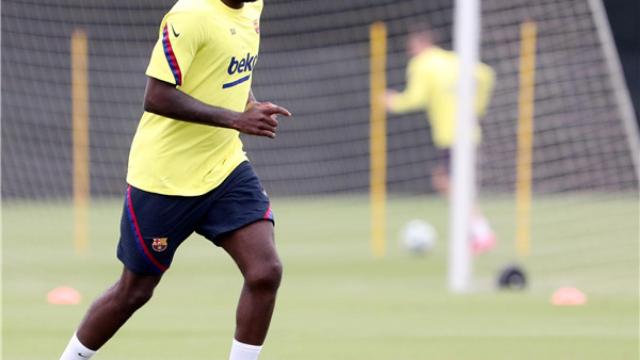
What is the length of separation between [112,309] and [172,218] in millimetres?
498

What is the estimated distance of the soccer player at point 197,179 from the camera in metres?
5.81

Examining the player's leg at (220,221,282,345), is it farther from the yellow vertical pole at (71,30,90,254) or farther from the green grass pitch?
the yellow vertical pole at (71,30,90,254)

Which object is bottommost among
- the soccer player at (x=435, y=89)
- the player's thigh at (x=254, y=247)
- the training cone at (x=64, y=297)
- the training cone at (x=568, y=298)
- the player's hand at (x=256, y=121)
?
the player's thigh at (x=254, y=247)

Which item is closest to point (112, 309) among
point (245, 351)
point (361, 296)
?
point (245, 351)

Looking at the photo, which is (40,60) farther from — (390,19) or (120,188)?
(390,19)

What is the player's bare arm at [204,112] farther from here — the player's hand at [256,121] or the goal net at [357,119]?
the goal net at [357,119]

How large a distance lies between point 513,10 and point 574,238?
3134 mm

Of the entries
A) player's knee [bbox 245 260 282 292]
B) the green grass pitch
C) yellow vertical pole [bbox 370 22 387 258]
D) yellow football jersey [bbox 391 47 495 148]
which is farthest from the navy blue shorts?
yellow football jersey [bbox 391 47 495 148]

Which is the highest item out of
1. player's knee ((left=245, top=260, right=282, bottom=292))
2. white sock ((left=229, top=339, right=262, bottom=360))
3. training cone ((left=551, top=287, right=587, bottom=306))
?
training cone ((left=551, top=287, right=587, bottom=306))

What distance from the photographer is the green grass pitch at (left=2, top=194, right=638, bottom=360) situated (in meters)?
8.10

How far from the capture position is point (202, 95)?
19.6 feet

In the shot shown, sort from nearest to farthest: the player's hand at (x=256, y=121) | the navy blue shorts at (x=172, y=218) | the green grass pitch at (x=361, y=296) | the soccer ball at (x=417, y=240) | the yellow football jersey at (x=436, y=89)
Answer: the player's hand at (x=256, y=121), the navy blue shorts at (x=172, y=218), the green grass pitch at (x=361, y=296), the soccer ball at (x=417, y=240), the yellow football jersey at (x=436, y=89)

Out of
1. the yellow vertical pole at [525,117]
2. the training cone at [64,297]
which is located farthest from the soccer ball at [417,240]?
the training cone at [64,297]

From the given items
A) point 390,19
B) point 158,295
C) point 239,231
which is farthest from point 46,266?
point 239,231
